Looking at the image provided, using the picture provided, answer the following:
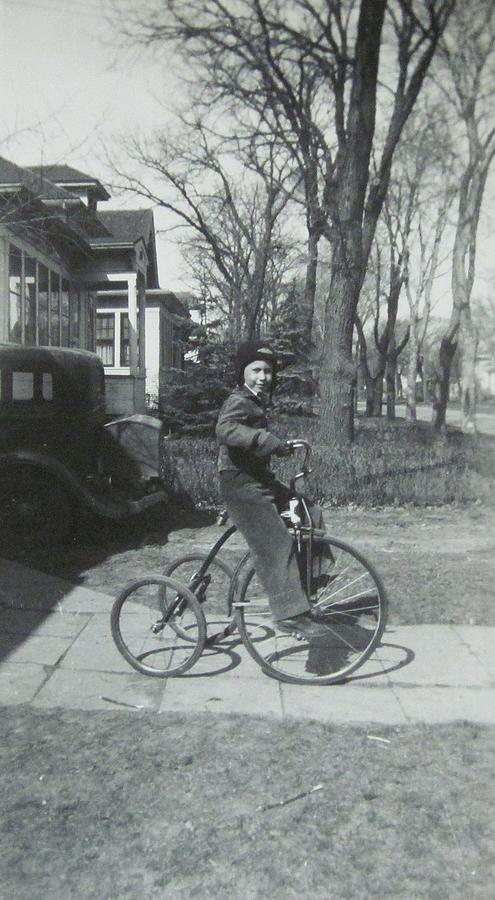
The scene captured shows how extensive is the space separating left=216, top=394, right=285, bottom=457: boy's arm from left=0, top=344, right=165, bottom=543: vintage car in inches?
137

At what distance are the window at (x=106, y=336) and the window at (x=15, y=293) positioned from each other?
31.3 feet

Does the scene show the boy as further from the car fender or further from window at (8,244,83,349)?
window at (8,244,83,349)

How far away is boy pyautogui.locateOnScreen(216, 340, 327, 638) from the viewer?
13.0ft

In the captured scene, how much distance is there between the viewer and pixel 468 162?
74.6 feet

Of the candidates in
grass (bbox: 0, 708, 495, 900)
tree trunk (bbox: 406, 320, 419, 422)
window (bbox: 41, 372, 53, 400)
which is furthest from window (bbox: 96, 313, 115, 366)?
grass (bbox: 0, 708, 495, 900)

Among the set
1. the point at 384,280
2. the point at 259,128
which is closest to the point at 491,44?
the point at 259,128

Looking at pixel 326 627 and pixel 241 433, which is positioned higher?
pixel 241 433

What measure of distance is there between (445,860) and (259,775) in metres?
0.85

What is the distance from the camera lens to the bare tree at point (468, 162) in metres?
A: 13.6

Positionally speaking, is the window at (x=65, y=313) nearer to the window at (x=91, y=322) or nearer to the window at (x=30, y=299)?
the window at (x=91, y=322)

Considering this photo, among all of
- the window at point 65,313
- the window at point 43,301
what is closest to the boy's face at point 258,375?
the window at point 43,301

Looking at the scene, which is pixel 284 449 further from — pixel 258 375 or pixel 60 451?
pixel 60 451

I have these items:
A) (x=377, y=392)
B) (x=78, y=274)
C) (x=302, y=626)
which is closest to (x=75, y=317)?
(x=78, y=274)

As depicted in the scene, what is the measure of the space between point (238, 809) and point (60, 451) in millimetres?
5035
